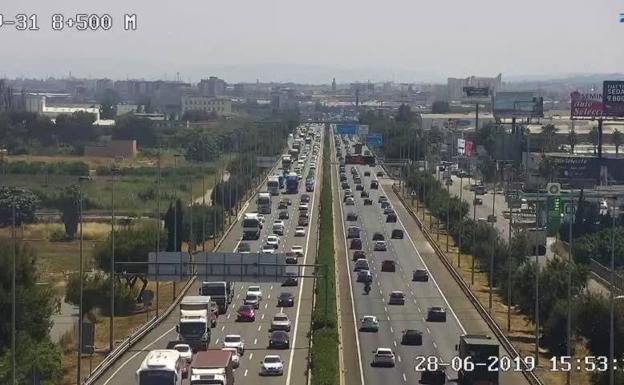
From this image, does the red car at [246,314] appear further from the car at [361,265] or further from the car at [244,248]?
the car at [244,248]

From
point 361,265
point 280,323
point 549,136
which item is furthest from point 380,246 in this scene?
point 549,136

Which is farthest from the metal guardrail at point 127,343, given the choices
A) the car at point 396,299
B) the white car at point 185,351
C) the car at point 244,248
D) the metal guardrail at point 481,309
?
the metal guardrail at point 481,309

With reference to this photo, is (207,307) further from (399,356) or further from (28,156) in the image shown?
(28,156)

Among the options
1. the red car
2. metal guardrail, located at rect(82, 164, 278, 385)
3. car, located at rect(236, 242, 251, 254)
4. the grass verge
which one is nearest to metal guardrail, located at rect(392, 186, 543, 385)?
the grass verge

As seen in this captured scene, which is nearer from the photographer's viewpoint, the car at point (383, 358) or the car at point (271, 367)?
the car at point (271, 367)

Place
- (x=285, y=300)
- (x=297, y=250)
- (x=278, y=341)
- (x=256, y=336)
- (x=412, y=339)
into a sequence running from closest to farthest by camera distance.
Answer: (x=278, y=341) → (x=412, y=339) → (x=256, y=336) → (x=285, y=300) → (x=297, y=250)

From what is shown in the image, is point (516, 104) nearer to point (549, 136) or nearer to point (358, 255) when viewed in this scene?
point (549, 136)

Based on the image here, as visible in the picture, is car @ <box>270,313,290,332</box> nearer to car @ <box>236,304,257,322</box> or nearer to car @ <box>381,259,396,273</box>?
car @ <box>236,304,257,322</box>
